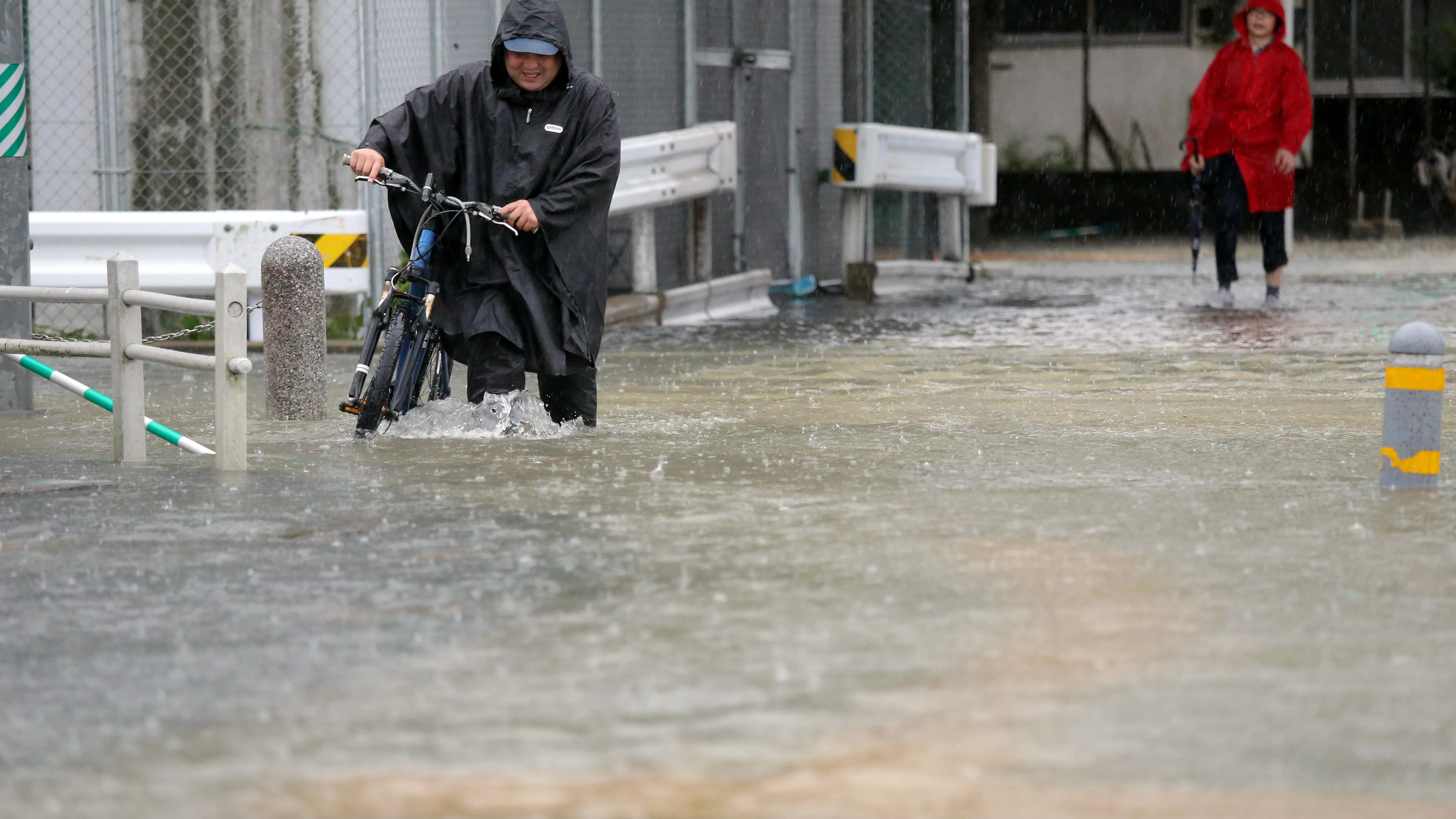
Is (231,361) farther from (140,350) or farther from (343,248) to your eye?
(343,248)

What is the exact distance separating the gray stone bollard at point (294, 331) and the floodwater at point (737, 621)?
250 mm

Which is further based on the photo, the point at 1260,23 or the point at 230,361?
the point at 1260,23

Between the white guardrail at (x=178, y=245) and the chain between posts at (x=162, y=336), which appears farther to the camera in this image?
the white guardrail at (x=178, y=245)

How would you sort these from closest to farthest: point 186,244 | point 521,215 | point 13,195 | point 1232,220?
point 521,215 < point 13,195 < point 186,244 < point 1232,220

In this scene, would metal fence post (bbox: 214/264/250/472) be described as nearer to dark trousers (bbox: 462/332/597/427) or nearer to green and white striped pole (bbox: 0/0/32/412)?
dark trousers (bbox: 462/332/597/427)

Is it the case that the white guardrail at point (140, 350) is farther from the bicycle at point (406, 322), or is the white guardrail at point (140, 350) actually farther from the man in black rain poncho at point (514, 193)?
the man in black rain poncho at point (514, 193)

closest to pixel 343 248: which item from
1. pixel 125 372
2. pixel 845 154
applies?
pixel 125 372

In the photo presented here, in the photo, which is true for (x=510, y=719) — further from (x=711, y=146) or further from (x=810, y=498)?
(x=711, y=146)

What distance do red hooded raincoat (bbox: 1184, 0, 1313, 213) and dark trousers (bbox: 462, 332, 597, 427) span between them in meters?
7.35

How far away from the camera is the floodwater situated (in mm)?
3664

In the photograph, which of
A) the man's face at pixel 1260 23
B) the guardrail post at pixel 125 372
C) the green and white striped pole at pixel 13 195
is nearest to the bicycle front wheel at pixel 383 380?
the guardrail post at pixel 125 372

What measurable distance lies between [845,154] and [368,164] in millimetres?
9441

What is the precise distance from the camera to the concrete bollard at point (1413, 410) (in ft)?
22.5

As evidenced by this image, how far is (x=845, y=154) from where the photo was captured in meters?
17.2
